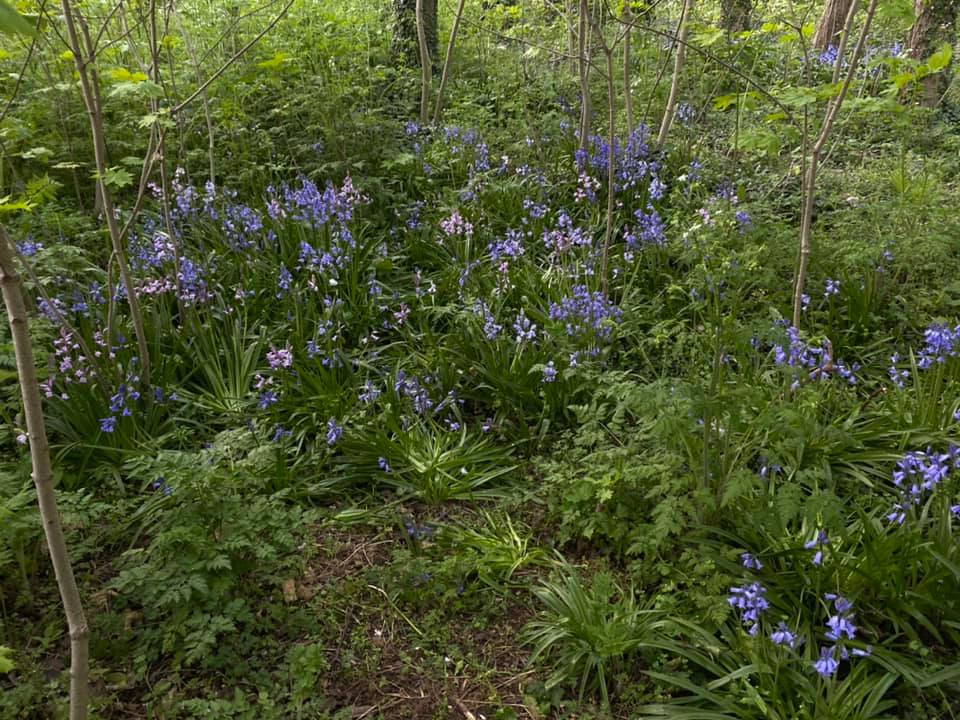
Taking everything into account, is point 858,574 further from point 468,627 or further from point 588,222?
point 588,222

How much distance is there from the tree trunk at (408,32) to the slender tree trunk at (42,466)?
6.33 meters

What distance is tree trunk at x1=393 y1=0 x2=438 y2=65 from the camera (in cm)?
720

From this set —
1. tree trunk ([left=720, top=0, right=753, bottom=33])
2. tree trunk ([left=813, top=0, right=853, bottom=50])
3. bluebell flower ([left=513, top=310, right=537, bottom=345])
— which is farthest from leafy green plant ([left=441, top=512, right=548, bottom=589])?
tree trunk ([left=813, top=0, right=853, bottom=50])

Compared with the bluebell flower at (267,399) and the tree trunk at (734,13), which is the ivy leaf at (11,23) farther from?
the tree trunk at (734,13)

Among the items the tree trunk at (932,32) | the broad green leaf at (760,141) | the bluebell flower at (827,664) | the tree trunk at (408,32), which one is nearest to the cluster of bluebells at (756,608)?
the bluebell flower at (827,664)

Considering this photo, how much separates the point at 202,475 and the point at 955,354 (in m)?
3.15

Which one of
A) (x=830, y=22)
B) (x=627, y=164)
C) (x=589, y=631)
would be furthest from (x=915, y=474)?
(x=830, y=22)

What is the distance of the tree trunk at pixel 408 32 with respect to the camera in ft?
23.6

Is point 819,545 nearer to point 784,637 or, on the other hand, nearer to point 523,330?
point 784,637

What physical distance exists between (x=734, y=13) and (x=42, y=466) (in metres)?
8.87

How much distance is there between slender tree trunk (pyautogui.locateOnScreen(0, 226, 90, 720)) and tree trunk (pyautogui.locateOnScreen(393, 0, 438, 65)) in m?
6.33

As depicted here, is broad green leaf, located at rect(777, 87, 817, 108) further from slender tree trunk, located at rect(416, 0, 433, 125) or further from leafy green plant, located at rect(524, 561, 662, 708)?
slender tree trunk, located at rect(416, 0, 433, 125)

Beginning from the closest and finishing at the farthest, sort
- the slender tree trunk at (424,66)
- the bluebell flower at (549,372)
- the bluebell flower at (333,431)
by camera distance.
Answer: the bluebell flower at (333,431)
the bluebell flower at (549,372)
the slender tree trunk at (424,66)

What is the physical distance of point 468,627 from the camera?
8.22ft
